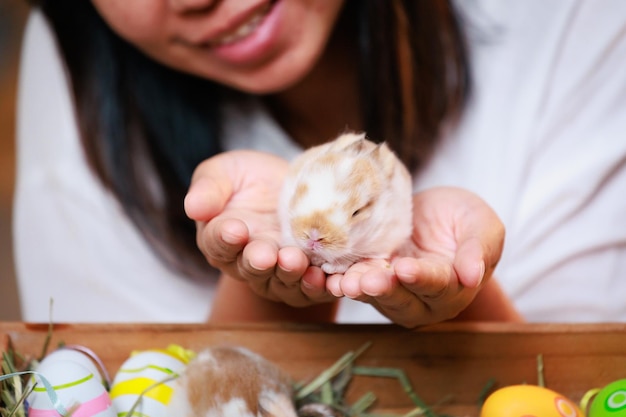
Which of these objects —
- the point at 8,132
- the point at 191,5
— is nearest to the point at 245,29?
the point at 191,5

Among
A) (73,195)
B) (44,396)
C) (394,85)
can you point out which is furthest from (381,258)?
(73,195)

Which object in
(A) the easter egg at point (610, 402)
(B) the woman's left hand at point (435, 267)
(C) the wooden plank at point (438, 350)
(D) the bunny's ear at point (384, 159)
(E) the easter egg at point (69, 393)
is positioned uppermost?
(D) the bunny's ear at point (384, 159)

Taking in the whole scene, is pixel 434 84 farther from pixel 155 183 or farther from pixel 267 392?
pixel 267 392

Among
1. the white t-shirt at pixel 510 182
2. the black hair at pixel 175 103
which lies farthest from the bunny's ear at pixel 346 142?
the white t-shirt at pixel 510 182

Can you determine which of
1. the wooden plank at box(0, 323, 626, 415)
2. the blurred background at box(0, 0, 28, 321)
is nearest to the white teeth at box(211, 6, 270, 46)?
the wooden plank at box(0, 323, 626, 415)

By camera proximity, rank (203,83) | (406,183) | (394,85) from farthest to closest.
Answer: (203,83) → (394,85) → (406,183)

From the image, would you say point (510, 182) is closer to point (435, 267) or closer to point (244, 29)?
point (244, 29)

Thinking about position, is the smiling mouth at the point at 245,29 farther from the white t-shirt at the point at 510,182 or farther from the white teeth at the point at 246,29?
the white t-shirt at the point at 510,182
